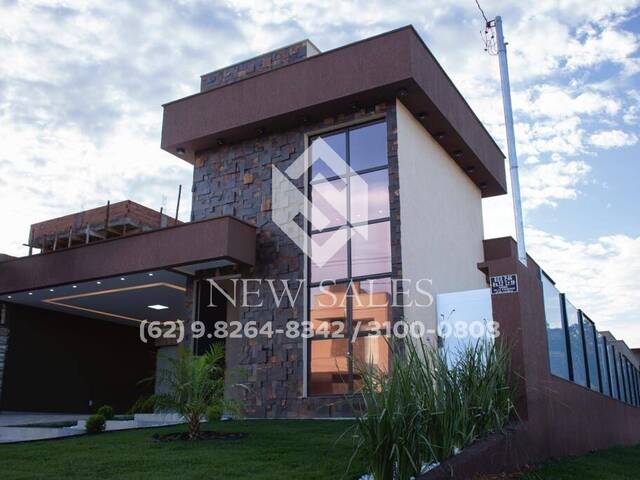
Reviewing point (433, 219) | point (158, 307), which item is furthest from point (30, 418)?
point (433, 219)

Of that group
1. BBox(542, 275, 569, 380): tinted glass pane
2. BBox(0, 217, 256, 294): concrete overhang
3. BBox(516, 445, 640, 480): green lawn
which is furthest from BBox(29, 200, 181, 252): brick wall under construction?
BBox(516, 445, 640, 480): green lawn

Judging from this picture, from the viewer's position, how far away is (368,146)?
11672 millimetres

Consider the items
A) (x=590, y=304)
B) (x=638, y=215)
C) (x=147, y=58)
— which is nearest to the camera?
(x=147, y=58)

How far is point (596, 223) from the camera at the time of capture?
1243cm

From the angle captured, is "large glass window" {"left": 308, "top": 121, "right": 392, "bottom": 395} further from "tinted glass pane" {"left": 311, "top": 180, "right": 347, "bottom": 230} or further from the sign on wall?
the sign on wall

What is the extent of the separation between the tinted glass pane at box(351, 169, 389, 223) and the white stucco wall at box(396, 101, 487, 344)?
0.35 metres

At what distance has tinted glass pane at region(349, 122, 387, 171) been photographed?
452 inches

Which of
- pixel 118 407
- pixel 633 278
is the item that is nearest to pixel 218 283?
pixel 118 407

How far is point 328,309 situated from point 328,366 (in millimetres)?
1005

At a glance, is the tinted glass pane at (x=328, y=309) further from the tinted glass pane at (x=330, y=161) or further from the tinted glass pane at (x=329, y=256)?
the tinted glass pane at (x=330, y=161)

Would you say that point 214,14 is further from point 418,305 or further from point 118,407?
point 118,407

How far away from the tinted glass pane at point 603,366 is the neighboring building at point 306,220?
2.52 m

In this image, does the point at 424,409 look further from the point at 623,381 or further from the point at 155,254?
the point at 623,381

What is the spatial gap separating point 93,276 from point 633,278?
13.6m
